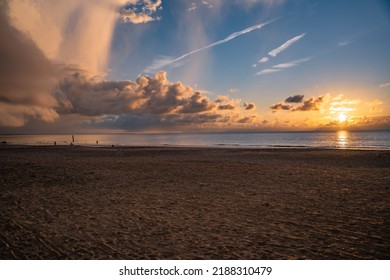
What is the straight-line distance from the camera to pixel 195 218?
8469 millimetres

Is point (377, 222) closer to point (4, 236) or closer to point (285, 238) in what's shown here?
point (285, 238)

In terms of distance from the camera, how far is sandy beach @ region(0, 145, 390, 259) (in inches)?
243

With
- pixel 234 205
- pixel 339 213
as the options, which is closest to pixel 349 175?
pixel 339 213

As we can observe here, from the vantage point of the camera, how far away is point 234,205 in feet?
32.6

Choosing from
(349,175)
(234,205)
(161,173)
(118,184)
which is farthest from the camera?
(161,173)

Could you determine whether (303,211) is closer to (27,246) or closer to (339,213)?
(339,213)

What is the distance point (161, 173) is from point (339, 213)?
11.4m

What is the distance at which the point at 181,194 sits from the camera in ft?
38.5

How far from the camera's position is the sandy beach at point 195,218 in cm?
618

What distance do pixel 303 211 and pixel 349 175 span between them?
949 cm

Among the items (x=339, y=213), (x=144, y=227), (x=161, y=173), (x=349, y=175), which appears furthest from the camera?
(x=161, y=173)

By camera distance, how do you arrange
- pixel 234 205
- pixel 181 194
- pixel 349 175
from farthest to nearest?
pixel 349 175, pixel 181 194, pixel 234 205

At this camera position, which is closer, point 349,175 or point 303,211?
point 303,211
